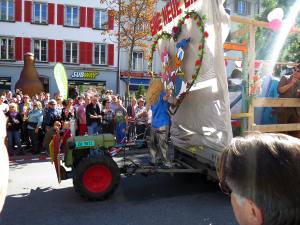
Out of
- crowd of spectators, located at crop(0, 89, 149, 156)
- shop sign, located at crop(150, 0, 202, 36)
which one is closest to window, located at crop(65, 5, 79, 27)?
crowd of spectators, located at crop(0, 89, 149, 156)

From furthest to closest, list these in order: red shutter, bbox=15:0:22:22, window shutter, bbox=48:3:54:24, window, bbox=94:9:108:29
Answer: window, bbox=94:9:108:29 < window shutter, bbox=48:3:54:24 < red shutter, bbox=15:0:22:22

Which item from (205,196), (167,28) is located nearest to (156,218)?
(205,196)

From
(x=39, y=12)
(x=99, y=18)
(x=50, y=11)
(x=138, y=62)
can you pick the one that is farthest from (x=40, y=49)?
(x=138, y=62)

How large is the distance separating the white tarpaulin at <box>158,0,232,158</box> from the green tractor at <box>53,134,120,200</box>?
126cm

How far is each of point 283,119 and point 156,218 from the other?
2.33m

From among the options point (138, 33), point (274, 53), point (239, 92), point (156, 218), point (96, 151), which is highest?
point (138, 33)

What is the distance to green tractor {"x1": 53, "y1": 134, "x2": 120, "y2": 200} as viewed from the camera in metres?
5.27

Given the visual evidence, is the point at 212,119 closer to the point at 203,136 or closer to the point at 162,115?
the point at 203,136

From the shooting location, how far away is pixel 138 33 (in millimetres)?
19641

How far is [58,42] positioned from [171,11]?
2313cm

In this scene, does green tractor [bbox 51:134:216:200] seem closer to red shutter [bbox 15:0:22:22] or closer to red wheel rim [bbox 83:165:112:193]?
red wheel rim [bbox 83:165:112:193]

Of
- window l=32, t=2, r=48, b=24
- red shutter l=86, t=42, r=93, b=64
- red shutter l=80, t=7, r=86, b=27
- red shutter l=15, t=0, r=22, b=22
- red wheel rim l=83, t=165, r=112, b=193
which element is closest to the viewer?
red wheel rim l=83, t=165, r=112, b=193

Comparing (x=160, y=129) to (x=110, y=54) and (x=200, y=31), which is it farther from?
(x=110, y=54)

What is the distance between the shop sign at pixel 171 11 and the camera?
17.6ft
